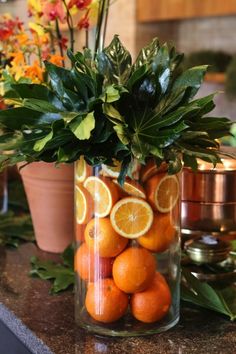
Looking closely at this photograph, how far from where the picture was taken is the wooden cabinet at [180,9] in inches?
113

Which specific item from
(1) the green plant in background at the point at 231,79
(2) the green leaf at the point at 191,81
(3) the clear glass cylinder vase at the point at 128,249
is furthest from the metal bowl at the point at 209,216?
(1) the green plant in background at the point at 231,79

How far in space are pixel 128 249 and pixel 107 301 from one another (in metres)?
0.07

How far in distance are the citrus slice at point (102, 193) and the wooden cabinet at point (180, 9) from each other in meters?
2.28

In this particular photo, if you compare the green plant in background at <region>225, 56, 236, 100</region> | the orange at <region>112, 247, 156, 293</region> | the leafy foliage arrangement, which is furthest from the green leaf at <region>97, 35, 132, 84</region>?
the green plant in background at <region>225, 56, 236, 100</region>

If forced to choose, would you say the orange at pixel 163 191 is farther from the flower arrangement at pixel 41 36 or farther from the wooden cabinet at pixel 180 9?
the wooden cabinet at pixel 180 9

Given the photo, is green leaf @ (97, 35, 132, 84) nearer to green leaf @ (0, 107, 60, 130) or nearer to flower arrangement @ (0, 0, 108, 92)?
green leaf @ (0, 107, 60, 130)

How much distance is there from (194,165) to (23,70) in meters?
0.36

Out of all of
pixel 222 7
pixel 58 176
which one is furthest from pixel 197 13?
pixel 58 176

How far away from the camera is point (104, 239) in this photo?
29.1 inches

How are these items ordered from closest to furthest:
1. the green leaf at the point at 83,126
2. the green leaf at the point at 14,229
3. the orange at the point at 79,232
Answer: the green leaf at the point at 83,126
the orange at the point at 79,232
the green leaf at the point at 14,229

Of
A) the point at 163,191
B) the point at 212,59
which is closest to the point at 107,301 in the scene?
the point at 163,191

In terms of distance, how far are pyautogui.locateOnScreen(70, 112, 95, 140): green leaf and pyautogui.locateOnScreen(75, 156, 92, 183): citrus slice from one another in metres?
0.08

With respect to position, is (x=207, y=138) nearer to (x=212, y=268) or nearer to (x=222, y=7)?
(x=212, y=268)

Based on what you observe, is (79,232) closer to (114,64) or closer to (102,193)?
(102,193)
